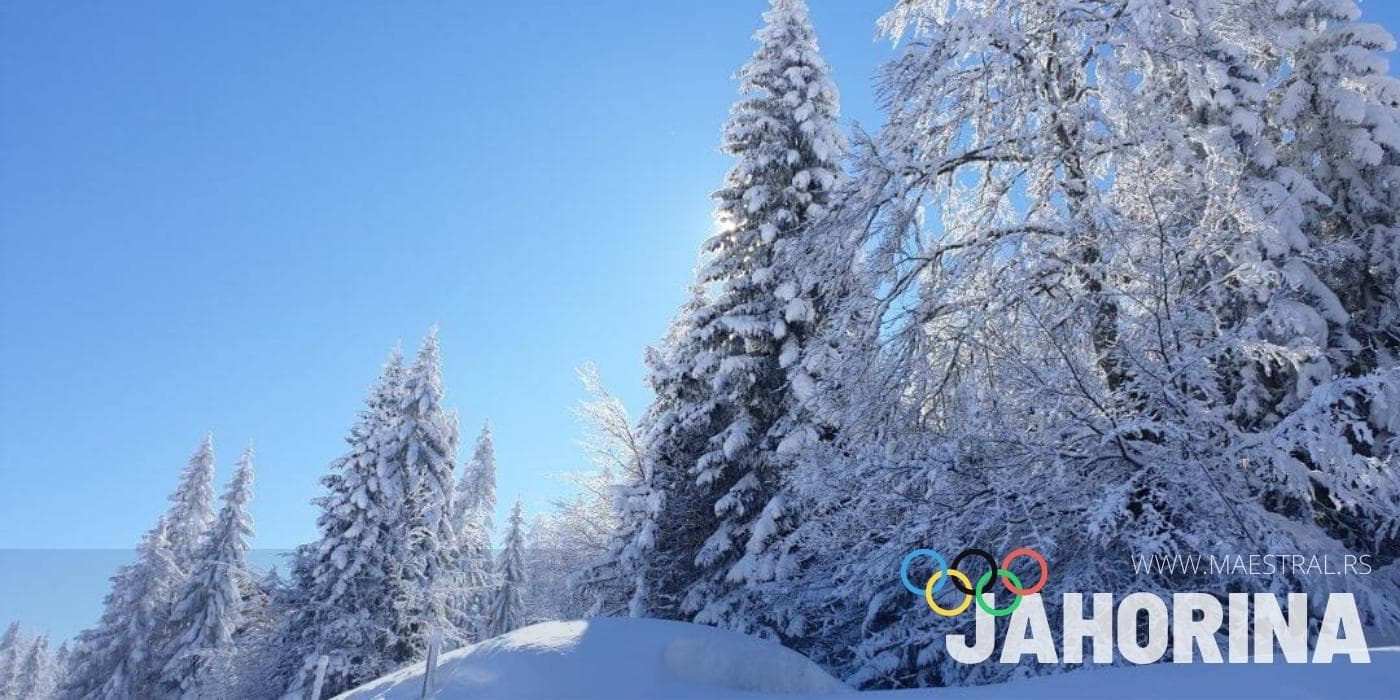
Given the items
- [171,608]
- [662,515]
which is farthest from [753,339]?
[171,608]

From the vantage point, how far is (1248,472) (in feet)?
17.1

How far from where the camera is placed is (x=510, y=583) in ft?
120

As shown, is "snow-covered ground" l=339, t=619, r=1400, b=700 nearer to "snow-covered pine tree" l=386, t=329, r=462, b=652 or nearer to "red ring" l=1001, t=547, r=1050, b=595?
"red ring" l=1001, t=547, r=1050, b=595

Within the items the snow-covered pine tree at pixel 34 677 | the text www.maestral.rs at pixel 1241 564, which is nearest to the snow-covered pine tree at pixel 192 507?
the text www.maestral.rs at pixel 1241 564

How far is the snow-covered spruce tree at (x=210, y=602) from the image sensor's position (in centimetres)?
2523

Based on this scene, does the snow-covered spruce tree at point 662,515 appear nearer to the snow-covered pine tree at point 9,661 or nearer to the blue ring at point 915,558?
the blue ring at point 915,558

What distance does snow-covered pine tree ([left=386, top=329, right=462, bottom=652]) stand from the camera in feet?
63.8

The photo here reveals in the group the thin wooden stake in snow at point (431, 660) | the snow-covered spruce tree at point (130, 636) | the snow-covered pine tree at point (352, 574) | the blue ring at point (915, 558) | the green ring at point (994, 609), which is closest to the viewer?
the thin wooden stake in snow at point (431, 660)

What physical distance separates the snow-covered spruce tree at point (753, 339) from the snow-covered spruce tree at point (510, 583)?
87.6 ft

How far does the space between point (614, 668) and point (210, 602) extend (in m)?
27.6

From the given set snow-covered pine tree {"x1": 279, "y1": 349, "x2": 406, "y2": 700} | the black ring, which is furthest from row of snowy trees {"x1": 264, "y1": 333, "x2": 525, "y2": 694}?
the black ring

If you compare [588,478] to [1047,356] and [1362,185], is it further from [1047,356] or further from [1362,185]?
[1362,185]

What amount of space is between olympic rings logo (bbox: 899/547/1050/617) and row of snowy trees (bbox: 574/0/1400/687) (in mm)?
137

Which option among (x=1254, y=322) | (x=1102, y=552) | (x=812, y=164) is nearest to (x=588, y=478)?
(x=812, y=164)
